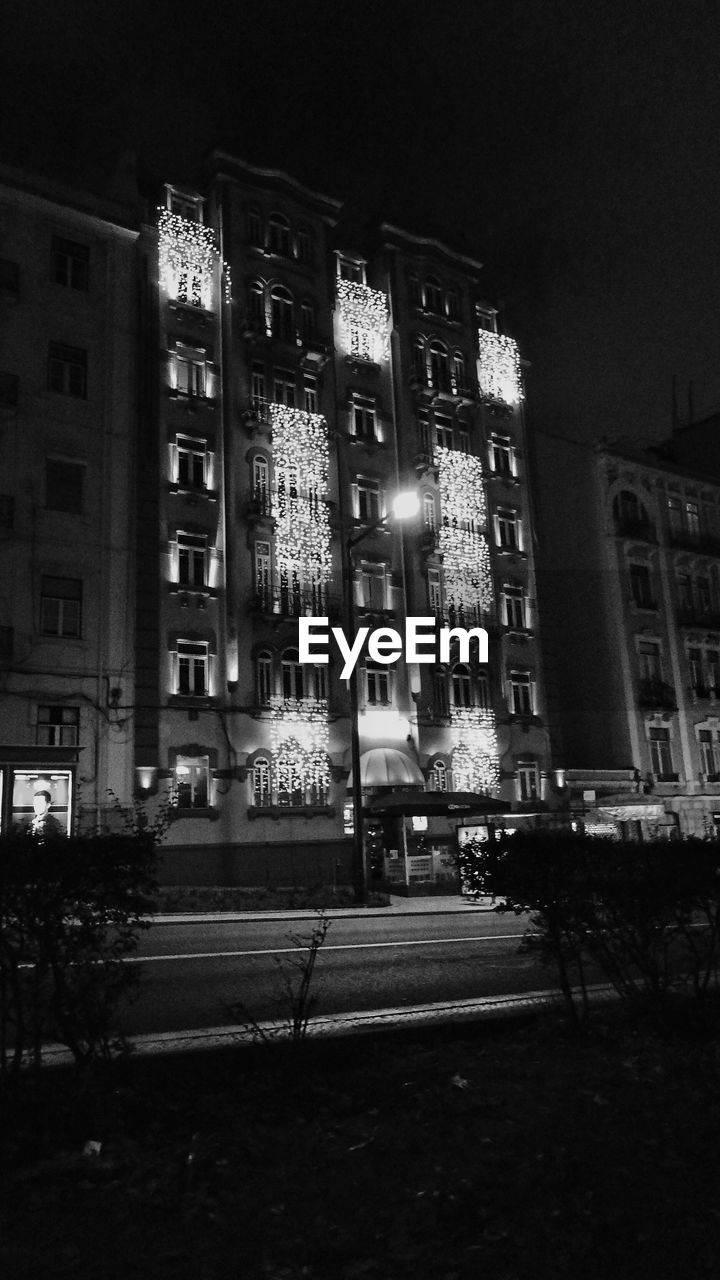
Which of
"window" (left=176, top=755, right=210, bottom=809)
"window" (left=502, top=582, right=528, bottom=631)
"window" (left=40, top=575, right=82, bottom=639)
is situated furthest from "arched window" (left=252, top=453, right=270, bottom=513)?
"window" (left=502, top=582, right=528, bottom=631)

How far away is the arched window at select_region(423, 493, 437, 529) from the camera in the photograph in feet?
126

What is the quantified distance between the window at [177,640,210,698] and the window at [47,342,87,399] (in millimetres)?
9162

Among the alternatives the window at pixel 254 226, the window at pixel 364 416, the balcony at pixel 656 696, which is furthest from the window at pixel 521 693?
the window at pixel 254 226

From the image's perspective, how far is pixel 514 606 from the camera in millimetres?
40969

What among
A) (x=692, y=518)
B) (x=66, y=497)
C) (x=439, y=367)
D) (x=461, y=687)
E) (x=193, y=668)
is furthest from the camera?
(x=692, y=518)

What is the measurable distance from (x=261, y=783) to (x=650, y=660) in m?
22.6

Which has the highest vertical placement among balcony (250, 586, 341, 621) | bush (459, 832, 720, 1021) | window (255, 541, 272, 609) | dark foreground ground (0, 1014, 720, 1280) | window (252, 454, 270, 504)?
window (252, 454, 270, 504)

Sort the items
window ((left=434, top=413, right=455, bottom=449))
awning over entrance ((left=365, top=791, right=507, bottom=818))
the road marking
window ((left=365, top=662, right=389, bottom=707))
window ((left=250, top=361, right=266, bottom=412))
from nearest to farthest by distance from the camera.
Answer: the road marking < awning over entrance ((left=365, top=791, right=507, bottom=818)) < window ((left=250, top=361, right=266, bottom=412)) < window ((left=365, top=662, right=389, bottom=707)) < window ((left=434, top=413, right=455, bottom=449))

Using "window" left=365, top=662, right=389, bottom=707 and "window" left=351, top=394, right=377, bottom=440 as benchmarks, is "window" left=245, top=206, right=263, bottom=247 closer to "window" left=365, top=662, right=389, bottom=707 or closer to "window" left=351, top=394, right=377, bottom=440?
"window" left=351, top=394, right=377, bottom=440

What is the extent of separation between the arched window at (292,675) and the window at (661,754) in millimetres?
19024

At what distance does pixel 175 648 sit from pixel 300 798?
674 centimetres

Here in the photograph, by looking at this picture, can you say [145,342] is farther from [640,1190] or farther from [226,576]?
[640,1190]

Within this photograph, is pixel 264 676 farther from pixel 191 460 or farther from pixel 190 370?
pixel 190 370
